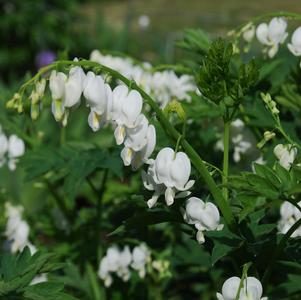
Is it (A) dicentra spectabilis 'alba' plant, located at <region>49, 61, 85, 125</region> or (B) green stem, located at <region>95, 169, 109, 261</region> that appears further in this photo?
(B) green stem, located at <region>95, 169, 109, 261</region>

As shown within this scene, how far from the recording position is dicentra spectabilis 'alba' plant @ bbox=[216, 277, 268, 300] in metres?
1.29

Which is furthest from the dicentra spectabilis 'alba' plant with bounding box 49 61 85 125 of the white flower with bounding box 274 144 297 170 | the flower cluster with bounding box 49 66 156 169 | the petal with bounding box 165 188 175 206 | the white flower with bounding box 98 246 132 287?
the white flower with bounding box 98 246 132 287

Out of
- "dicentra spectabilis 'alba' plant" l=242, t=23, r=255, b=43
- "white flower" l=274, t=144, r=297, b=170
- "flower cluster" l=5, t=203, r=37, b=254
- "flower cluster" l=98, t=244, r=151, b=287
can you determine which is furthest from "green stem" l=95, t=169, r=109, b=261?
"white flower" l=274, t=144, r=297, b=170

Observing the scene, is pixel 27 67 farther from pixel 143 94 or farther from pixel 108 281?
pixel 143 94

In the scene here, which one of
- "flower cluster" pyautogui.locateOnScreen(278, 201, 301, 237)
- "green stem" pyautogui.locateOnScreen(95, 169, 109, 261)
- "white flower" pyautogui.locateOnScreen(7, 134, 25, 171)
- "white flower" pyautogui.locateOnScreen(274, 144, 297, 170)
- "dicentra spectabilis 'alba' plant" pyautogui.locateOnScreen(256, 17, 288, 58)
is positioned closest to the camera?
"white flower" pyautogui.locateOnScreen(274, 144, 297, 170)

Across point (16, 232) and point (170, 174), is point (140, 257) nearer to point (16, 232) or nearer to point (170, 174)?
point (16, 232)

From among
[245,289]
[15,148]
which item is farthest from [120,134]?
[15,148]

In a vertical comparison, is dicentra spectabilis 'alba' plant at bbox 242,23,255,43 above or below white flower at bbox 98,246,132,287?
above

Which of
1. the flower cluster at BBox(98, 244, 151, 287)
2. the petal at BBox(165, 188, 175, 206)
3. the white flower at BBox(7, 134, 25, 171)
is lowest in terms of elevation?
the flower cluster at BBox(98, 244, 151, 287)

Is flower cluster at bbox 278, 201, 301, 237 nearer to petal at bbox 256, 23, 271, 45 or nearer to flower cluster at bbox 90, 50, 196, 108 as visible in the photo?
petal at bbox 256, 23, 271, 45

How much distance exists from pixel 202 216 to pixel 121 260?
2.78 ft

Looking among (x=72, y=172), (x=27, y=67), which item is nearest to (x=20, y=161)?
(x=72, y=172)

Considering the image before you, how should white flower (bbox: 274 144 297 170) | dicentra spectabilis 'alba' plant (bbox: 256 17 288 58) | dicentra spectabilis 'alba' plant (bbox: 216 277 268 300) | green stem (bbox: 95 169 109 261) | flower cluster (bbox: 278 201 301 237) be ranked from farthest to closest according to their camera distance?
green stem (bbox: 95 169 109 261) → dicentra spectabilis 'alba' plant (bbox: 256 17 288 58) → flower cluster (bbox: 278 201 301 237) → white flower (bbox: 274 144 297 170) → dicentra spectabilis 'alba' plant (bbox: 216 277 268 300)

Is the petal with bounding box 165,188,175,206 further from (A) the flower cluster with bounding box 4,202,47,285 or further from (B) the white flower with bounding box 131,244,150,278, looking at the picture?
(A) the flower cluster with bounding box 4,202,47,285
